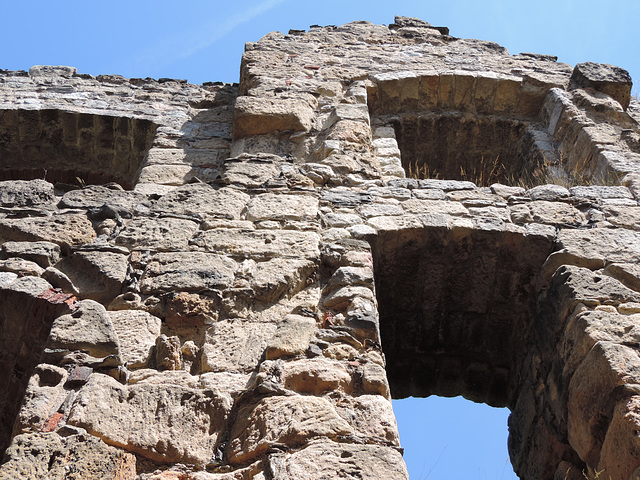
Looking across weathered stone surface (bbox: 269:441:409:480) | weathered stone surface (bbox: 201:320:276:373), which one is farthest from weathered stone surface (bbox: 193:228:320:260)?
weathered stone surface (bbox: 269:441:409:480)

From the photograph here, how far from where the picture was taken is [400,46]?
657 centimetres

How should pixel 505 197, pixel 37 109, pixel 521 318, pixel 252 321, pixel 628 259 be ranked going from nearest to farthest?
pixel 252 321, pixel 628 259, pixel 521 318, pixel 505 197, pixel 37 109

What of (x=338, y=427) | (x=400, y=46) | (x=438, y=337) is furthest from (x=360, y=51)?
Result: (x=338, y=427)

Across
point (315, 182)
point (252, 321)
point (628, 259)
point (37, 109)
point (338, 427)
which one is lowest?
point (338, 427)

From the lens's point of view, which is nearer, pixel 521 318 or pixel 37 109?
pixel 521 318

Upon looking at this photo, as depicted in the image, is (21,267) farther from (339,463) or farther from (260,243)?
(339,463)

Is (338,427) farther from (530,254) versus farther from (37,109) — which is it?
(37,109)

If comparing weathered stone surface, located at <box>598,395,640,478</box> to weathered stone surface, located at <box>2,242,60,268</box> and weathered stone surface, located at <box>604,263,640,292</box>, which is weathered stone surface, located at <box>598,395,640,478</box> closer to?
weathered stone surface, located at <box>604,263,640,292</box>

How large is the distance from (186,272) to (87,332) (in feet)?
1.87

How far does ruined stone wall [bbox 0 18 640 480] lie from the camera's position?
249 centimetres

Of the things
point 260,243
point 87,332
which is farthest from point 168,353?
point 260,243

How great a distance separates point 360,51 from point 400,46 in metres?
0.42

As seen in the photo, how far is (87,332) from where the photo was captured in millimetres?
2783

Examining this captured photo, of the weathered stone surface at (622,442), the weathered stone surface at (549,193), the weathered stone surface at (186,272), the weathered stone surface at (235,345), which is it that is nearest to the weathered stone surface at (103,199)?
the weathered stone surface at (186,272)
